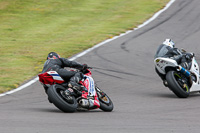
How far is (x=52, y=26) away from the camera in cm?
2583

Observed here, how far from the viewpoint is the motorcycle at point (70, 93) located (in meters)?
8.93

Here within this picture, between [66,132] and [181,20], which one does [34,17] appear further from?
[66,132]

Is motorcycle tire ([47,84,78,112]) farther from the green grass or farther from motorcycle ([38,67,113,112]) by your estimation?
the green grass

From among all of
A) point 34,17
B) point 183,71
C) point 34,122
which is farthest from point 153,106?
point 34,17

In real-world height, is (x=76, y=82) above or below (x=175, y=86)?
above

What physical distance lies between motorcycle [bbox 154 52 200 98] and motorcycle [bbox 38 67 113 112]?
2284 millimetres

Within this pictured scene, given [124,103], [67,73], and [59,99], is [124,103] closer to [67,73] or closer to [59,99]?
[67,73]

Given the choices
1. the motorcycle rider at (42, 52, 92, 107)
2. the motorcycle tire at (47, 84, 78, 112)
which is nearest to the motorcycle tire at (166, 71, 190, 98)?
the motorcycle rider at (42, 52, 92, 107)

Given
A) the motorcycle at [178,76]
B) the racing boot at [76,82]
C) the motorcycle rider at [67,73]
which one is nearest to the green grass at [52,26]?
the motorcycle rider at [67,73]

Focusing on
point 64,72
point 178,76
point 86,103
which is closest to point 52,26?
point 178,76

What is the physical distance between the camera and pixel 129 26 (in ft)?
81.5

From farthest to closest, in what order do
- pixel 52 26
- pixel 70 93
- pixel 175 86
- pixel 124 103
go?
pixel 52 26 → pixel 175 86 → pixel 124 103 → pixel 70 93

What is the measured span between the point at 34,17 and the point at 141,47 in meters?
10.9

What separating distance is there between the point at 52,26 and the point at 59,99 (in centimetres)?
1731
